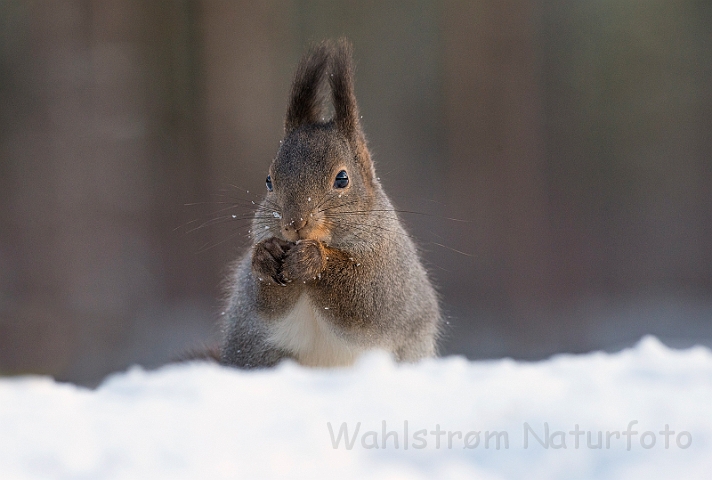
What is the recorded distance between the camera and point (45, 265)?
3.77 m

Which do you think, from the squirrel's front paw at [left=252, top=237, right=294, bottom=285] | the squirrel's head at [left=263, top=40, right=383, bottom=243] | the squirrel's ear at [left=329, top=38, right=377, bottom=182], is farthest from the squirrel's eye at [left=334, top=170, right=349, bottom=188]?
the squirrel's front paw at [left=252, top=237, right=294, bottom=285]

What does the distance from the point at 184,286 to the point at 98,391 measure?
9.33 feet

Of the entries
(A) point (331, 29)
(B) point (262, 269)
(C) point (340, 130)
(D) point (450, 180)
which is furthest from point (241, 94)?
(B) point (262, 269)

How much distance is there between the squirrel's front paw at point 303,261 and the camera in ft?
5.48

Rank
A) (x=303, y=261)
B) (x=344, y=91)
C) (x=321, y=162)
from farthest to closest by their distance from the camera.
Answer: (x=344, y=91)
(x=321, y=162)
(x=303, y=261)

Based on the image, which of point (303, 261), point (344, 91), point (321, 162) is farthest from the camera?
point (344, 91)

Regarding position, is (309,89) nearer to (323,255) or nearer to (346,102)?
(346,102)

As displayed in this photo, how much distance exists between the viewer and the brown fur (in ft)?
5.70

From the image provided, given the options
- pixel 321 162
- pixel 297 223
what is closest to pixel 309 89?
pixel 321 162

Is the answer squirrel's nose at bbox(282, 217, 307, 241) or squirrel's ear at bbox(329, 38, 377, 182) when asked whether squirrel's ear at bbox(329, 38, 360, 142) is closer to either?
squirrel's ear at bbox(329, 38, 377, 182)

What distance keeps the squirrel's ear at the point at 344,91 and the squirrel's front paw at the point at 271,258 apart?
386 mm

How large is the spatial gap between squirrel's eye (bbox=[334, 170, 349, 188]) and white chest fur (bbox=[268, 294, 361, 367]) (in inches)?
10.8

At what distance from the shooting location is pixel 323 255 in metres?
1.73

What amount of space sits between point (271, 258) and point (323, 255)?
0.36 feet
